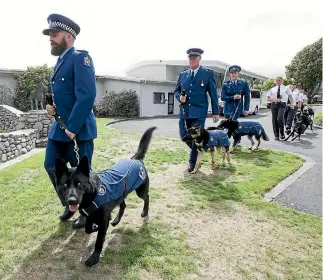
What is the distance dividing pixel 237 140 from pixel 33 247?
6.08 metres

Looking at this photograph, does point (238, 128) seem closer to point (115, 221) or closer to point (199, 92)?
point (199, 92)

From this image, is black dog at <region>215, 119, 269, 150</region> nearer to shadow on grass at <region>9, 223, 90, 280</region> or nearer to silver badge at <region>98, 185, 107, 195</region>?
shadow on grass at <region>9, 223, 90, 280</region>

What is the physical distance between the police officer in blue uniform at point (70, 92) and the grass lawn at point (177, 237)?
Result: 0.65m

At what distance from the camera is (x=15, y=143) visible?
29.2 ft

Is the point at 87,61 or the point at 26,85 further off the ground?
the point at 26,85

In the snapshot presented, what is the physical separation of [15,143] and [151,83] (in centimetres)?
1560

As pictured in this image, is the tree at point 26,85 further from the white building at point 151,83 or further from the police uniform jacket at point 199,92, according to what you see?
the police uniform jacket at point 199,92

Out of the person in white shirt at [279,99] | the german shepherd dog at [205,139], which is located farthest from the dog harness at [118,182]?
the person in white shirt at [279,99]

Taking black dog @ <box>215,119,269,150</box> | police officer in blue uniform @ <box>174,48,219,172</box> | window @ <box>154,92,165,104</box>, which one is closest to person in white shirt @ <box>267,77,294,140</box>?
black dog @ <box>215,119,269,150</box>

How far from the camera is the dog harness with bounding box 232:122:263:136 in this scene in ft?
26.1

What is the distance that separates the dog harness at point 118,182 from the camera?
2773 millimetres

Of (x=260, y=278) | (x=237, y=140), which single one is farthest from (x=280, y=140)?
(x=260, y=278)

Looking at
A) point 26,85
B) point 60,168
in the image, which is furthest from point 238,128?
point 26,85

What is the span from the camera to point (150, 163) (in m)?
6.65
